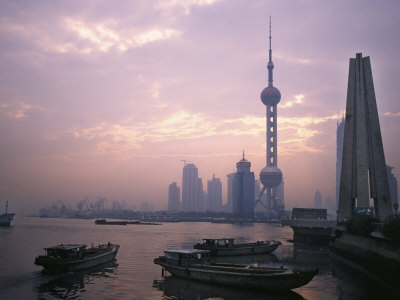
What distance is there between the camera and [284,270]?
3547 centimetres

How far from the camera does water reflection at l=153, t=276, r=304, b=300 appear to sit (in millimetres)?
33562

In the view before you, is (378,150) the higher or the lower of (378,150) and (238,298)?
the higher

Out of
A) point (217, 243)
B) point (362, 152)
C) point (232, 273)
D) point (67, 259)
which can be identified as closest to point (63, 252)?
point (67, 259)

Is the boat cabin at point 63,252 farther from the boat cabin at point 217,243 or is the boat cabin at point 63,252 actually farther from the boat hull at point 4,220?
the boat hull at point 4,220

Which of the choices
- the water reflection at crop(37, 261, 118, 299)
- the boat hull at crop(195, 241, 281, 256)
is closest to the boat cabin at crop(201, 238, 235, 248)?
the boat hull at crop(195, 241, 281, 256)

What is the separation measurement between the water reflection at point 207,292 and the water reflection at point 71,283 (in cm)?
791

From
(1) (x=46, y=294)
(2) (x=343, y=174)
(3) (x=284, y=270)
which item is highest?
(2) (x=343, y=174)

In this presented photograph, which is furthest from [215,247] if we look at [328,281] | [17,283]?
[17,283]

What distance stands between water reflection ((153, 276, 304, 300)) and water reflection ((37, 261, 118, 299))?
311 inches

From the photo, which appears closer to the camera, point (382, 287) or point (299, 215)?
point (382, 287)

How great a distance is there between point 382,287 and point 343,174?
37592 millimetres

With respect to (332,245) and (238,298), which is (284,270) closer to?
(238,298)

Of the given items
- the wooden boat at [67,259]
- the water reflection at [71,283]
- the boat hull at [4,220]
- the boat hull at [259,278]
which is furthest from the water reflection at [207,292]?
the boat hull at [4,220]

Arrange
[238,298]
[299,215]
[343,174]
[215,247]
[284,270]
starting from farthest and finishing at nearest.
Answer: [299,215] < [343,174] < [215,247] < [284,270] < [238,298]
